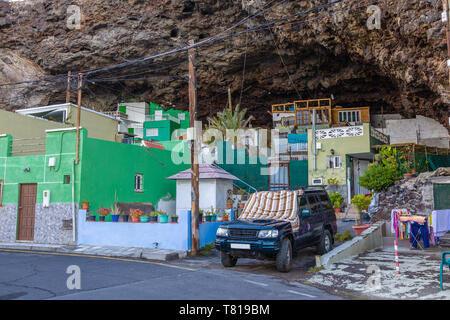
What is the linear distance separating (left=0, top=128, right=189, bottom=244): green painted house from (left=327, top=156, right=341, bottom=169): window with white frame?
1486 centimetres

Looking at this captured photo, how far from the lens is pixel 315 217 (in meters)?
11.8

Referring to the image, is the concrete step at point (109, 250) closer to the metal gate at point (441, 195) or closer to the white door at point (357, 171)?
the metal gate at point (441, 195)

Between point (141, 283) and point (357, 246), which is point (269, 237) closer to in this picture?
point (141, 283)

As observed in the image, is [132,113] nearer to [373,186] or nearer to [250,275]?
[373,186]

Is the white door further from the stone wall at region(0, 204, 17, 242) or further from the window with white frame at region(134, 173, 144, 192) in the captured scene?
the stone wall at region(0, 204, 17, 242)

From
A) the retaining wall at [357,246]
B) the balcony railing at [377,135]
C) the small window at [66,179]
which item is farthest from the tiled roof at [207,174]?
the balcony railing at [377,135]

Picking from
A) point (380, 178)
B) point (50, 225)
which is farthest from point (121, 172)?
point (380, 178)

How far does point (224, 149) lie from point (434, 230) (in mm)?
16011

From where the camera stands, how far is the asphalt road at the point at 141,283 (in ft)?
22.5

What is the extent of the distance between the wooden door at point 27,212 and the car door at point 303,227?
39.9 feet

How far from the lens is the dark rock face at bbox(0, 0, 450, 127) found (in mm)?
26641

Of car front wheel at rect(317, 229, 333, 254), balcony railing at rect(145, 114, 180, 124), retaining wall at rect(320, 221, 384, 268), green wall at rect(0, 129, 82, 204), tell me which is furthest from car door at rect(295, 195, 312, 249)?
balcony railing at rect(145, 114, 180, 124)

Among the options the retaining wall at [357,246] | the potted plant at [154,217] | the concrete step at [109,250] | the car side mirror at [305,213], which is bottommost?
the concrete step at [109,250]
